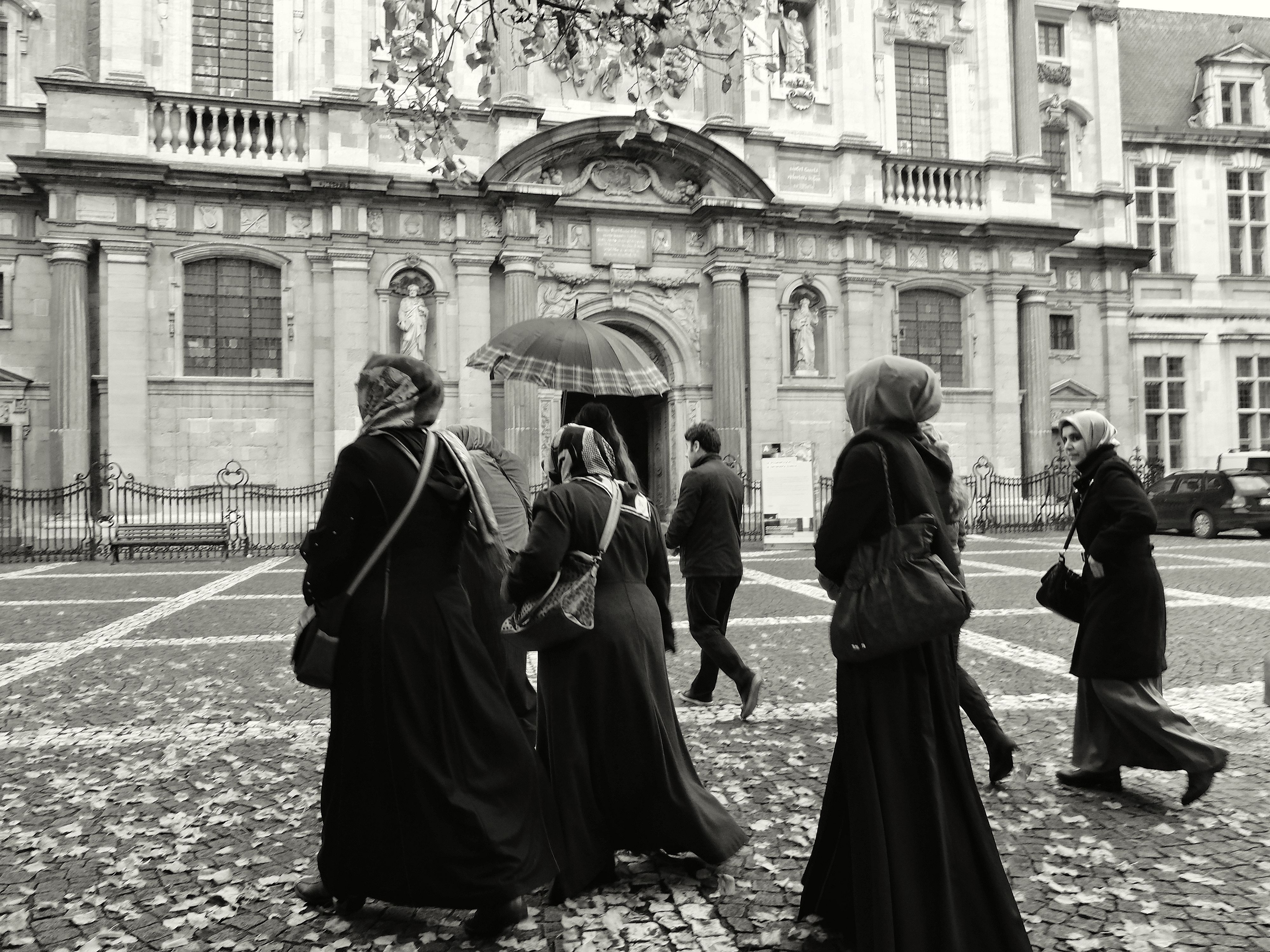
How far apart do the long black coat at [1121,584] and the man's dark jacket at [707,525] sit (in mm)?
2422

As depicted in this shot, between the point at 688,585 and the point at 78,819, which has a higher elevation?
the point at 688,585

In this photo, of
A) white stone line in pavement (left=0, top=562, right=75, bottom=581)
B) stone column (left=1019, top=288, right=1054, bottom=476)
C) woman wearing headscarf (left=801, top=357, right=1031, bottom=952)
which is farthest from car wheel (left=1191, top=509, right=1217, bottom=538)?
white stone line in pavement (left=0, top=562, right=75, bottom=581)

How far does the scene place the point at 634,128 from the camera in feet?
22.2

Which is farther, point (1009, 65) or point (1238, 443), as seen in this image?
point (1238, 443)

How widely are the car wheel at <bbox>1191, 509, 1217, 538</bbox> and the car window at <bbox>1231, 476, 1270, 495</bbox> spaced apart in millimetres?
820

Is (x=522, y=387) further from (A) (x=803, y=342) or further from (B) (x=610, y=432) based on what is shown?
(B) (x=610, y=432)

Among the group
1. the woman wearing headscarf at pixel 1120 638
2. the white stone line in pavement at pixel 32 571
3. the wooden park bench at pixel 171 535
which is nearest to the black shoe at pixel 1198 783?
the woman wearing headscarf at pixel 1120 638

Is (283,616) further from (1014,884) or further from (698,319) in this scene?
(698,319)

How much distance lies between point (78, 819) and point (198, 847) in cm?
80

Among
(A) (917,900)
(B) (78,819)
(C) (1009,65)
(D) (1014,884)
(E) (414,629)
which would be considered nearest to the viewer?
(A) (917,900)

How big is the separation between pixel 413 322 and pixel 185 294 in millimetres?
4583

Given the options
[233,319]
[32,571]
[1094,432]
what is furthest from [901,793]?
[233,319]

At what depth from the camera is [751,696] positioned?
20.0ft

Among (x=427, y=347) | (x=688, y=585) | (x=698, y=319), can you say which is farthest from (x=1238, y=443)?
(x=688, y=585)
